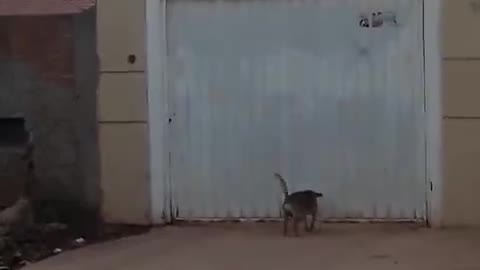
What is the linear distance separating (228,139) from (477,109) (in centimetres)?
233

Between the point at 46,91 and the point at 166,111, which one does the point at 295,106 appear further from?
the point at 46,91

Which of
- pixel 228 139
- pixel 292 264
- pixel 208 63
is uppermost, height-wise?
pixel 208 63

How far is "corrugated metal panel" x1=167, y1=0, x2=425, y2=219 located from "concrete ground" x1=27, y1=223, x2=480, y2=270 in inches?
12.6

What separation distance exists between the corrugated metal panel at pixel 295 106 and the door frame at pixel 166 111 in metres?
0.07

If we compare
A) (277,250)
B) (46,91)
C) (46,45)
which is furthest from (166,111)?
(277,250)

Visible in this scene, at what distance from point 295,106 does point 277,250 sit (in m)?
1.67

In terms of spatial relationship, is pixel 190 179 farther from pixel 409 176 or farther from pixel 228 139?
pixel 409 176

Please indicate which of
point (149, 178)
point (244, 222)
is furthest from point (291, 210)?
point (149, 178)

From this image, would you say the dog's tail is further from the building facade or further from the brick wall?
the brick wall

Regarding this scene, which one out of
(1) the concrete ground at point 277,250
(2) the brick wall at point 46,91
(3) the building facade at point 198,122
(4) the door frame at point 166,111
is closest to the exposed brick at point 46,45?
(2) the brick wall at point 46,91

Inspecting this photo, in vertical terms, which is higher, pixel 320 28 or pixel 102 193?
pixel 320 28

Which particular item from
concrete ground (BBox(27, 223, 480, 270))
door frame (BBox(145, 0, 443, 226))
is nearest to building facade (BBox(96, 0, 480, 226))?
door frame (BBox(145, 0, 443, 226))

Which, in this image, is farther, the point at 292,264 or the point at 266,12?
the point at 266,12

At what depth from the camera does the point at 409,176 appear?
→ 32.9 ft
